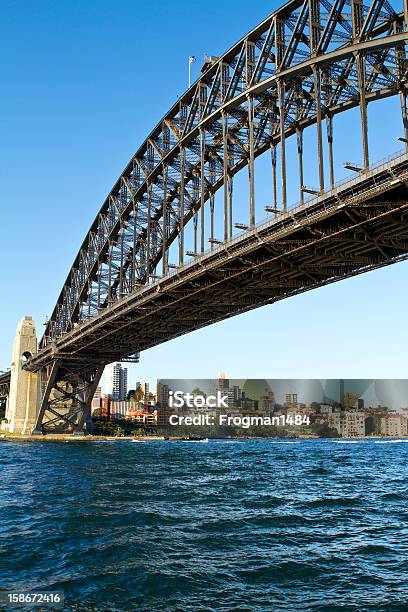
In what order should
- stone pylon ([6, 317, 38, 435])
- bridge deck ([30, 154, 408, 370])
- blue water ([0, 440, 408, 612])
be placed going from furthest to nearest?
stone pylon ([6, 317, 38, 435])
bridge deck ([30, 154, 408, 370])
blue water ([0, 440, 408, 612])

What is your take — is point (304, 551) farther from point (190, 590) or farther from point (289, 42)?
point (289, 42)

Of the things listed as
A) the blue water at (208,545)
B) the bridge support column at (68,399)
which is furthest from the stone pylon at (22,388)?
the blue water at (208,545)

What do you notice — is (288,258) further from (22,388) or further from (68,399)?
(22,388)

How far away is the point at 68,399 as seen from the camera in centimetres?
11169

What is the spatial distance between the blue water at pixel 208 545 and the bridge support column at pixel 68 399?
236 feet

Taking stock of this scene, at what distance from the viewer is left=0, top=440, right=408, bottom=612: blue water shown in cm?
1295

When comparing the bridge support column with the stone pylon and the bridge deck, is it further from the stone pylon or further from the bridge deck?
the bridge deck

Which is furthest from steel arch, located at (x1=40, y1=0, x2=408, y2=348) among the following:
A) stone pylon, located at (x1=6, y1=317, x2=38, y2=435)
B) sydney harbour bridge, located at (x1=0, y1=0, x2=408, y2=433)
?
stone pylon, located at (x1=6, y1=317, x2=38, y2=435)

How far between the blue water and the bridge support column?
2836 inches

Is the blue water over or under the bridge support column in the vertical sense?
under

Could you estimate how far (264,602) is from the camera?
12375mm

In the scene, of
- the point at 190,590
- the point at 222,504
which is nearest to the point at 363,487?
the point at 222,504

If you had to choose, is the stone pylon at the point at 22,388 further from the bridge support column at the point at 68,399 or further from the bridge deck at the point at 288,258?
the bridge deck at the point at 288,258

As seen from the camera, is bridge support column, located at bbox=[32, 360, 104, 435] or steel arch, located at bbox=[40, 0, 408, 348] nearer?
steel arch, located at bbox=[40, 0, 408, 348]
